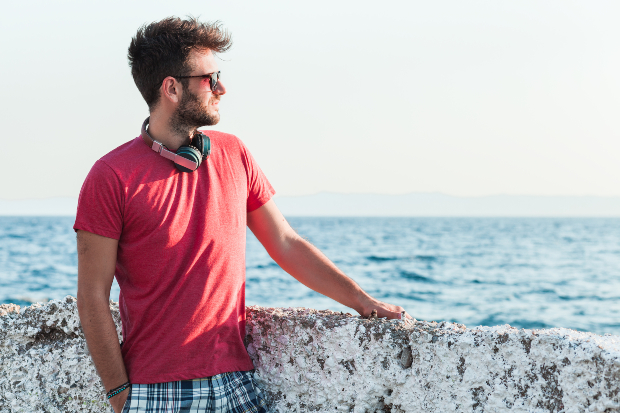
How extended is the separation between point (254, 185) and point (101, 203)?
680mm

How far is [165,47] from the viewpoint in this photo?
2160mm

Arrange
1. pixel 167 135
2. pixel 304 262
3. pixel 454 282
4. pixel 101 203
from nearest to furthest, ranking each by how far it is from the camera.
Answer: pixel 101 203, pixel 167 135, pixel 304 262, pixel 454 282

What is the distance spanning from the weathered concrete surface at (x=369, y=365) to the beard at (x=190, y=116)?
82cm

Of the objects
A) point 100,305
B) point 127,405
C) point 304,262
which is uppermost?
point 304,262

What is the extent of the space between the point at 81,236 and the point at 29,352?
0.88 meters

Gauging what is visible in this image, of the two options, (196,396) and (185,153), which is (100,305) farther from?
(185,153)

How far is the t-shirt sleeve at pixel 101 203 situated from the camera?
1.90 m

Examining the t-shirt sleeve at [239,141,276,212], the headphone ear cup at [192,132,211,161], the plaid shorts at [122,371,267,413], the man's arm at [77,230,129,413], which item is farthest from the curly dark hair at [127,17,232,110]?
the plaid shorts at [122,371,267,413]

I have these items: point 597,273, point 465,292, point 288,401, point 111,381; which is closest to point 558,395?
point 288,401

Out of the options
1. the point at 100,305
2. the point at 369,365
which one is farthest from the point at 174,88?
the point at 369,365

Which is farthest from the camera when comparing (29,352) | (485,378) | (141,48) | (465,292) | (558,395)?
(465,292)

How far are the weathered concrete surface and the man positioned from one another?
15cm

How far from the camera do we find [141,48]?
2223mm

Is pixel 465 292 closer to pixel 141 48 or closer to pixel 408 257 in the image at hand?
pixel 408 257
